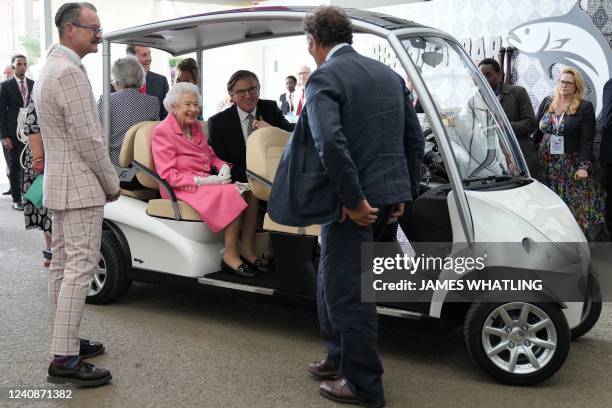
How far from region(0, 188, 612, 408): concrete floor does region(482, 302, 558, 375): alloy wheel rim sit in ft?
0.41

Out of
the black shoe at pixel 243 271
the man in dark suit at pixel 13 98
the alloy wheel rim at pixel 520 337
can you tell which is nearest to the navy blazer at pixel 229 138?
the black shoe at pixel 243 271

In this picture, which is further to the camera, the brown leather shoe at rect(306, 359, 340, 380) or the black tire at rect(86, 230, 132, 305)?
the black tire at rect(86, 230, 132, 305)

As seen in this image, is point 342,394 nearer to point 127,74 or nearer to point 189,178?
point 189,178

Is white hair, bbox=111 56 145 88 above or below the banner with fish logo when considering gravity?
below

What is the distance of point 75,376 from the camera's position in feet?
11.3

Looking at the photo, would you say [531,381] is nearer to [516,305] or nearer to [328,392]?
[516,305]

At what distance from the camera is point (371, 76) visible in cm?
310

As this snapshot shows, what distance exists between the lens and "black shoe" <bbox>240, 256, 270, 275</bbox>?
4504 mm

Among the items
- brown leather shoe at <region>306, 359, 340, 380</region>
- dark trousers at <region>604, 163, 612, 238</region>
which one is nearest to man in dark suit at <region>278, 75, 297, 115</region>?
dark trousers at <region>604, 163, 612, 238</region>

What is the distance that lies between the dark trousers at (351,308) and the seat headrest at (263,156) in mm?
1091

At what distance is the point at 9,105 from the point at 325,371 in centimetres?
698

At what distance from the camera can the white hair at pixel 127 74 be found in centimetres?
505

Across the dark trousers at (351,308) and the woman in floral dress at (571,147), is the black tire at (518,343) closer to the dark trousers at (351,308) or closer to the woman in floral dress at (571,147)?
the dark trousers at (351,308)

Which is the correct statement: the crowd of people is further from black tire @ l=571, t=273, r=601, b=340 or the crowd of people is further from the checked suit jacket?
black tire @ l=571, t=273, r=601, b=340
